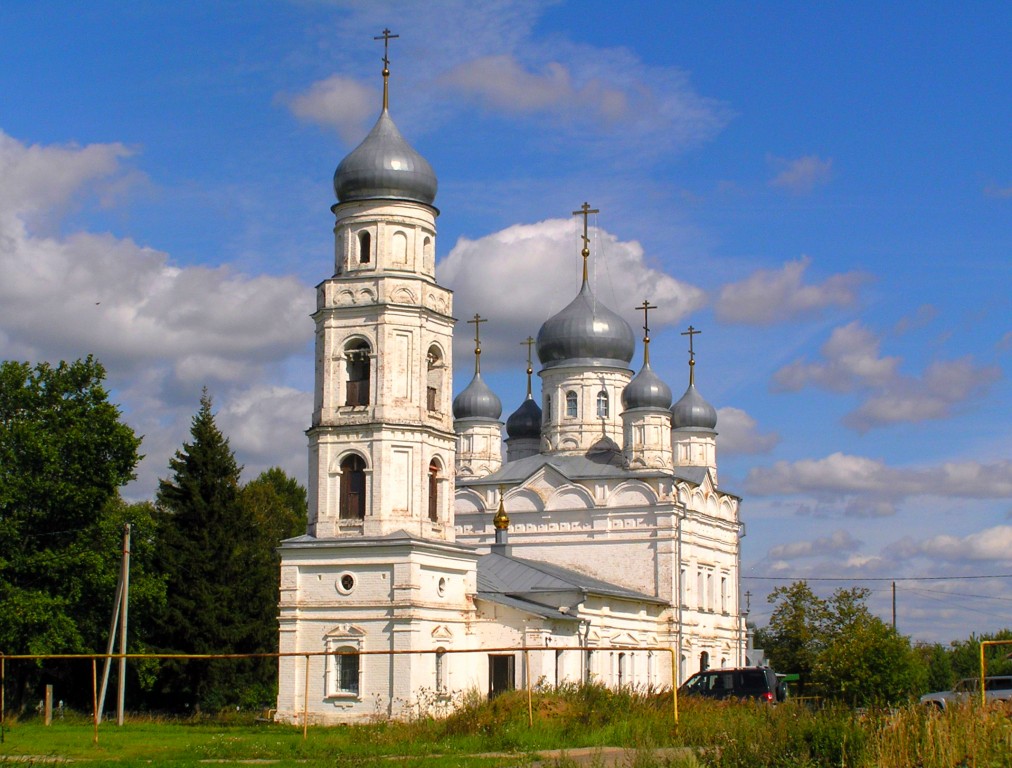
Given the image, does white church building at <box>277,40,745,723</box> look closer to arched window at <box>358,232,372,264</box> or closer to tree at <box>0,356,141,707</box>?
arched window at <box>358,232,372,264</box>

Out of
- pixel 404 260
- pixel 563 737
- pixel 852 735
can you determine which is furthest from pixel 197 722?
pixel 852 735

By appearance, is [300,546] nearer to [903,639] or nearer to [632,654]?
[632,654]

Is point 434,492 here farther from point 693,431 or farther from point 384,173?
point 693,431

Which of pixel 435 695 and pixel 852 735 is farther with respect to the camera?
pixel 435 695

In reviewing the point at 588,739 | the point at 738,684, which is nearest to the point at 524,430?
the point at 738,684

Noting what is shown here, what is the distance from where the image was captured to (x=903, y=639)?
41375 millimetres

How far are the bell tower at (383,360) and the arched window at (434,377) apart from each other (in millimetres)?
23

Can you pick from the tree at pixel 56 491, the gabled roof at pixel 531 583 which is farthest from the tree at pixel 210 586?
the gabled roof at pixel 531 583

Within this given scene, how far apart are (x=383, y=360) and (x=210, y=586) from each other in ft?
Answer: 39.5

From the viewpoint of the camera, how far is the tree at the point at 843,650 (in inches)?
1545

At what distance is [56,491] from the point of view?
3525 cm

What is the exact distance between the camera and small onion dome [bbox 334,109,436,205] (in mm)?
32347

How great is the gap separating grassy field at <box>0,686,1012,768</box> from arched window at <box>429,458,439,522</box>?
20.6ft

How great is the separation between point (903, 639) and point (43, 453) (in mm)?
24647
